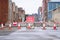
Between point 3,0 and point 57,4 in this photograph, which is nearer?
point 3,0

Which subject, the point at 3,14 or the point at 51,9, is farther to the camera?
the point at 51,9

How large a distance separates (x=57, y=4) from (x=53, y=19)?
14207mm

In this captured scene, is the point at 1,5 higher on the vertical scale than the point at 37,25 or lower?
higher

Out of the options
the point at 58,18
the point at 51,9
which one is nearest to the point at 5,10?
the point at 58,18

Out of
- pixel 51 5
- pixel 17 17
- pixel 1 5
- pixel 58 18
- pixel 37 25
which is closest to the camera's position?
pixel 37 25

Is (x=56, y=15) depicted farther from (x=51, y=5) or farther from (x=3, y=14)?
(x=3, y=14)

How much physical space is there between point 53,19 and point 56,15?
2055mm

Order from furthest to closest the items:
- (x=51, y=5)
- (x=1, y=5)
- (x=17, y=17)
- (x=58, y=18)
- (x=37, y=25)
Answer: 1. (x=17, y=17)
2. (x=51, y=5)
3. (x=58, y=18)
4. (x=1, y=5)
5. (x=37, y=25)

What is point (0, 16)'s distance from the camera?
195ft

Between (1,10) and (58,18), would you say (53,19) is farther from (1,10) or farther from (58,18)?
(1,10)

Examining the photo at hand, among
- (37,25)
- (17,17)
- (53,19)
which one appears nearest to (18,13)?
(17,17)

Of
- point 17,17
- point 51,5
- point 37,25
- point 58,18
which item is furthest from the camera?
point 17,17

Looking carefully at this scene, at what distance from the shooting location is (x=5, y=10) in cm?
6219

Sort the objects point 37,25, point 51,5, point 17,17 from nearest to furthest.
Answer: point 37,25, point 51,5, point 17,17
